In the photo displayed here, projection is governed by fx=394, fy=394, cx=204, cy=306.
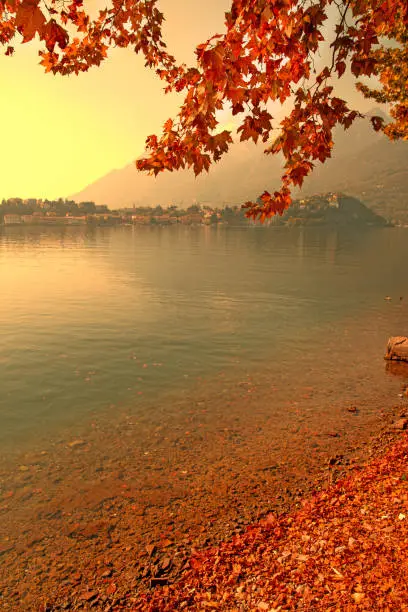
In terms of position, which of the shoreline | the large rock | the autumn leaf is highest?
the autumn leaf

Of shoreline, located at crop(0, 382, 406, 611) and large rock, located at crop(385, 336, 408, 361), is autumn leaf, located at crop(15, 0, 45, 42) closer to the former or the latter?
shoreline, located at crop(0, 382, 406, 611)

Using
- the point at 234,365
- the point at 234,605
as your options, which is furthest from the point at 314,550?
the point at 234,365

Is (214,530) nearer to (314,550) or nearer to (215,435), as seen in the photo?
(314,550)

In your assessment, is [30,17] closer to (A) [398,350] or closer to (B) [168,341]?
(A) [398,350]

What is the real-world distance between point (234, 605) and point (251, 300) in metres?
35.9

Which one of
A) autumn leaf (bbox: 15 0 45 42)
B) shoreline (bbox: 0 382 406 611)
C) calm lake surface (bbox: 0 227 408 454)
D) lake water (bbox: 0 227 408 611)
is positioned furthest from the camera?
calm lake surface (bbox: 0 227 408 454)

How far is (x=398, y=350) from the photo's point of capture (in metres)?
21.4

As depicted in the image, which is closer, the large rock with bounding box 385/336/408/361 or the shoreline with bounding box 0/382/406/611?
the shoreline with bounding box 0/382/406/611

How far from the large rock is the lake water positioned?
71 cm

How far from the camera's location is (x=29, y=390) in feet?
59.7

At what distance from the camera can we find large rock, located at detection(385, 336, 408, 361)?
21158 millimetres

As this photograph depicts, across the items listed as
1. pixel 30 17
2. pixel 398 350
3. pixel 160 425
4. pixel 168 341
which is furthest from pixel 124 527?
pixel 398 350

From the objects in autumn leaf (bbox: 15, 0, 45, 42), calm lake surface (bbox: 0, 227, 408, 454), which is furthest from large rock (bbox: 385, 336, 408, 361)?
autumn leaf (bbox: 15, 0, 45, 42)

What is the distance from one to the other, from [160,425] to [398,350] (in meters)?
14.1
